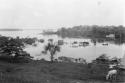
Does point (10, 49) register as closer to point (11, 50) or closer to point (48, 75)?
point (11, 50)

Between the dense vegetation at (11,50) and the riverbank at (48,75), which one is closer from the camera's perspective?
the riverbank at (48,75)

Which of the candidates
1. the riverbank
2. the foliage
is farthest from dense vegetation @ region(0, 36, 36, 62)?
the riverbank

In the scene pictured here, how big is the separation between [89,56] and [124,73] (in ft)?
18.4

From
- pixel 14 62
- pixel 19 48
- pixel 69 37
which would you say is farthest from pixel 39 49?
pixel 69 37

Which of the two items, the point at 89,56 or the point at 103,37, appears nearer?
the point at 89,56

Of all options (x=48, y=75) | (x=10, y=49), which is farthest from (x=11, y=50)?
(x=48, y=75)

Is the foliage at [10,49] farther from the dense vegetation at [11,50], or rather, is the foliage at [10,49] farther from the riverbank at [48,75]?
the riverbank at [48,75]

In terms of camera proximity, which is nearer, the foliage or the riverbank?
the riverbank

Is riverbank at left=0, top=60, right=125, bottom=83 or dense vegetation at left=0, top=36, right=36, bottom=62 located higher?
dense vegetation at left=0, top=36, right=36, bottom=62

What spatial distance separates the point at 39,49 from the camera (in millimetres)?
10562

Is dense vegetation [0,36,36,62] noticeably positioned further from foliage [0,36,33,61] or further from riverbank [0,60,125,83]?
riverbank [0,60,125,83]

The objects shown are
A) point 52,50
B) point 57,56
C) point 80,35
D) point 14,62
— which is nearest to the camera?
point 14,62

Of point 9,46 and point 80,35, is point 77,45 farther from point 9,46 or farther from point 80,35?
point 9,46

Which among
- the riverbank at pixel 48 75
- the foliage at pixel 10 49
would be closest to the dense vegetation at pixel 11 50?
the foliage at pixel 10 49
